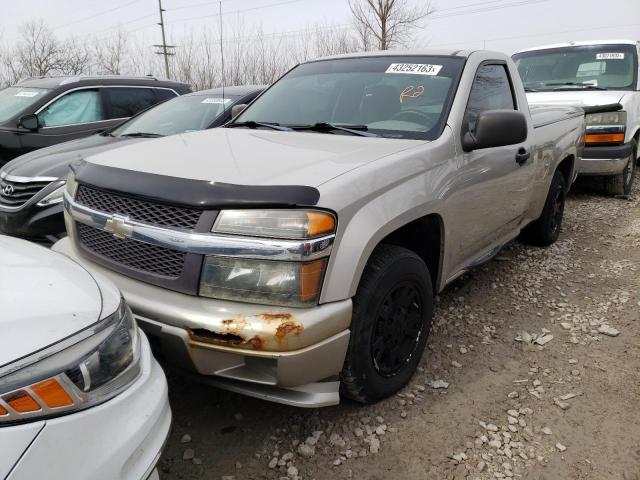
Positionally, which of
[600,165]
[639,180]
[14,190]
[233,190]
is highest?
[233,190]

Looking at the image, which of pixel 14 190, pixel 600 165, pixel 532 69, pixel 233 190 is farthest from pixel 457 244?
pixel 532 69

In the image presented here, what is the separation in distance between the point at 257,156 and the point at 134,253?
27.1 inches

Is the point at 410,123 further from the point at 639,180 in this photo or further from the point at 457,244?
the point at 639,180

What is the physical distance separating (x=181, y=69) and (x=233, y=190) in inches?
775

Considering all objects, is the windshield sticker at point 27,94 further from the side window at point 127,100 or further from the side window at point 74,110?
the side window at point 127,100

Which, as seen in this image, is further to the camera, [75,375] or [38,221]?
[38,221]

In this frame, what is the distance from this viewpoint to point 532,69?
7.44 metres

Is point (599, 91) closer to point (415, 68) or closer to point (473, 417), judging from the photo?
point (415, 68)

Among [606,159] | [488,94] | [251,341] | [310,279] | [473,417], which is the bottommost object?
[473,417]

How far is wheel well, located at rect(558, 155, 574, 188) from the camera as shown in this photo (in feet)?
15.6

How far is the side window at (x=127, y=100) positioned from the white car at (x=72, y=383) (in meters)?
5.12

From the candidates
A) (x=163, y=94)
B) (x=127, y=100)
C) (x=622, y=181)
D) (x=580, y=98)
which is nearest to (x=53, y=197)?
(x=127, y=100)

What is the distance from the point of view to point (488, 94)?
333 centimetres

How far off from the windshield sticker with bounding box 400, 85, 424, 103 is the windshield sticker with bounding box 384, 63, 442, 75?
0.14 metres
